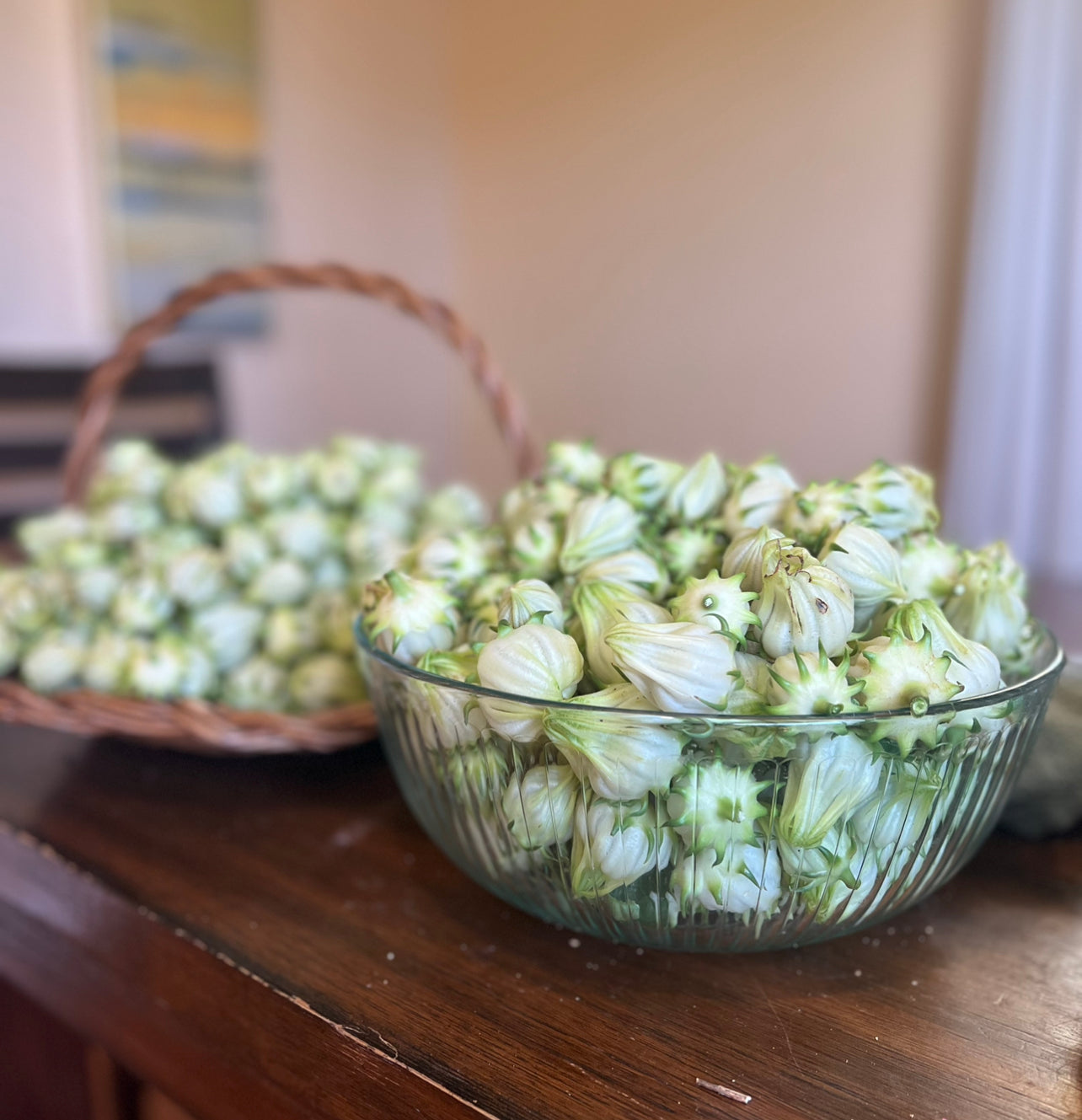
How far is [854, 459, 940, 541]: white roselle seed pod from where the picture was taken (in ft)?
1.57

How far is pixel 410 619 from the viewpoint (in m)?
0.46

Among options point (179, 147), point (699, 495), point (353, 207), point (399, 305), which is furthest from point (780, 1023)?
point (353, 207)

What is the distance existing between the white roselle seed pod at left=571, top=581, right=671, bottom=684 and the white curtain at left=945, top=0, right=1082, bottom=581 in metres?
1.62

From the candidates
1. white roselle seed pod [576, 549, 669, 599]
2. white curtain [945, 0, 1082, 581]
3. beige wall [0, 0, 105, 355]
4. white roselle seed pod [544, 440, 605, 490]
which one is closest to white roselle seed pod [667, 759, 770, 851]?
white roselle seed pod [576, 549, 669, 599]

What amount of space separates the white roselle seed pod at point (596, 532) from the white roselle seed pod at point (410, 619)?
65mm

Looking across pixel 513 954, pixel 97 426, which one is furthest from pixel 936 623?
pixel 97 426

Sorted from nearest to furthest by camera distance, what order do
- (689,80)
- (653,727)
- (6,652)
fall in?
(653,727) → (6,652) → (689,80)

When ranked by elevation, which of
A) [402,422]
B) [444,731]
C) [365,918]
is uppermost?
[444,731]

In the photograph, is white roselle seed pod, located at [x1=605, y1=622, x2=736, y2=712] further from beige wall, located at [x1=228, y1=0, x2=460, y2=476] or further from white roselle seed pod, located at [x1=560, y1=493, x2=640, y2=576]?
beige wall, located at [x1=228, y1=0, x2=460, y2=476]

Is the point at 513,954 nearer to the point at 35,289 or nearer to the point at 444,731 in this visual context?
the point at 444,731

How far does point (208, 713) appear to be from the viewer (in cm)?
59

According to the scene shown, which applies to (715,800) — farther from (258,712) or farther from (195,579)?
(195,579)

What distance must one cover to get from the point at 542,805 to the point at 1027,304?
186 cm

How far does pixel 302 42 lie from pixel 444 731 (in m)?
2.69
